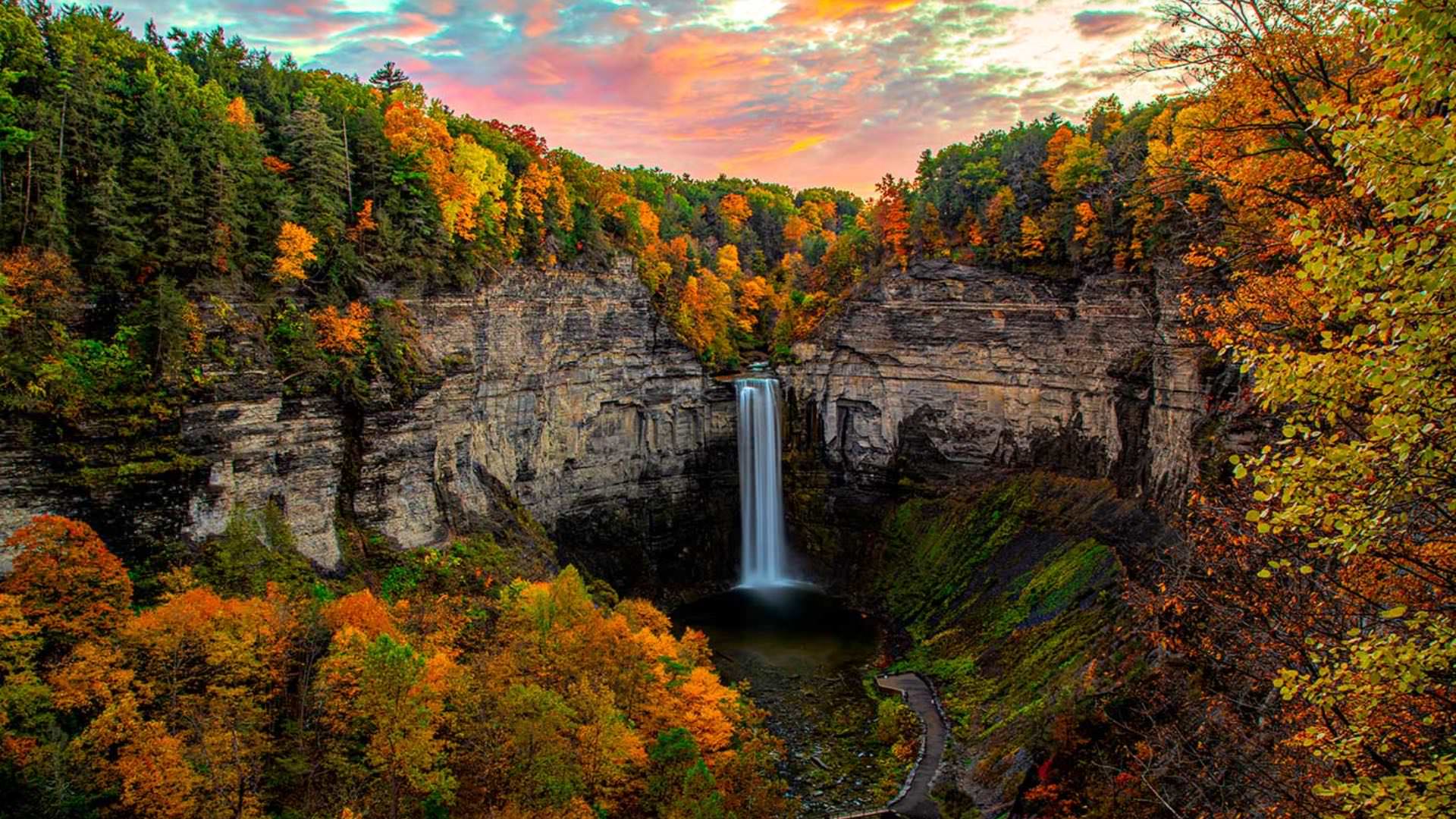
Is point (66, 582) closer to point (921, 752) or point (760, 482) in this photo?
point (921, 752)

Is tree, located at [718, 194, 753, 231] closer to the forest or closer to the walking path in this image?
the forest

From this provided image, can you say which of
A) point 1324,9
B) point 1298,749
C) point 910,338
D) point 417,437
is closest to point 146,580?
point 417,437

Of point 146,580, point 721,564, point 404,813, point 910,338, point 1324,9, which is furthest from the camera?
point 721,564

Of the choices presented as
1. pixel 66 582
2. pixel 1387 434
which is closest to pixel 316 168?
pixel 66 582

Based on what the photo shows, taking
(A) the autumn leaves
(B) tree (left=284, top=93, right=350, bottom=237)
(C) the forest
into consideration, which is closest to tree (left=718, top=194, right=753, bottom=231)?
(C) the forest

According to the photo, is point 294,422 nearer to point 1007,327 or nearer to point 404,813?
point 404,813

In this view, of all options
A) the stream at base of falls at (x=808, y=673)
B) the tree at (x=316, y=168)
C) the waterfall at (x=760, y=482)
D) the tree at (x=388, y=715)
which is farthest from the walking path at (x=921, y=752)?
the tree at (x=316, y=168)
